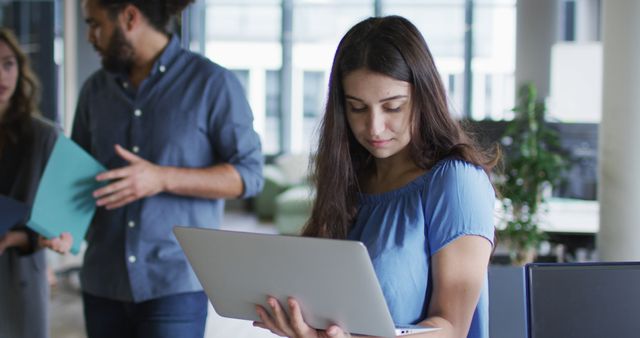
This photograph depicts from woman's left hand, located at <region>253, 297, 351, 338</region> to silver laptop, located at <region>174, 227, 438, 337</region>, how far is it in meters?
0.01

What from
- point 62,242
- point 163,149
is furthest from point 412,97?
point 62,242

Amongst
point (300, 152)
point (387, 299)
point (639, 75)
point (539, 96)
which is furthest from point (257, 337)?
point (300, 152)

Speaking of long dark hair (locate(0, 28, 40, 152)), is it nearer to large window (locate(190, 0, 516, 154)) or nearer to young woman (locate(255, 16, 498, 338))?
young woman (locate(255, 16, 498, 338))

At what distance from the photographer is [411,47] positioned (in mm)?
1529

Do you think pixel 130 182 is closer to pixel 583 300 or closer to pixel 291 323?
pixel 291 323

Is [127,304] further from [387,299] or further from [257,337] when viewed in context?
[257,337]

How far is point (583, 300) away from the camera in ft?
4.73

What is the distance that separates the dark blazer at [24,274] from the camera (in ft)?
8.53

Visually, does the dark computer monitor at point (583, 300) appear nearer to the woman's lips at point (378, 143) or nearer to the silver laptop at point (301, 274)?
the silver laptop at point (301, 274)

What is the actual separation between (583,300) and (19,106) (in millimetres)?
1965

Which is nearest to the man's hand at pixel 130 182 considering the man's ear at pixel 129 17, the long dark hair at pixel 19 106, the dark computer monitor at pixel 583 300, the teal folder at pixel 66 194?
the teal folder at pixel 66 194

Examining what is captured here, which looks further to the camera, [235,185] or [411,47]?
[235,185]

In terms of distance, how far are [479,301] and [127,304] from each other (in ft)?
3.62

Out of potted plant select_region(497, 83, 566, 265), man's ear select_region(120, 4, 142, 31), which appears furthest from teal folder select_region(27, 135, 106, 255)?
potted plant select_region(497, 83, 566, 265)
